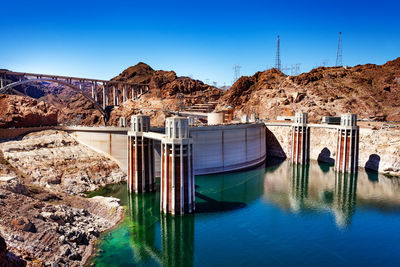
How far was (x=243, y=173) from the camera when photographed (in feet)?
162

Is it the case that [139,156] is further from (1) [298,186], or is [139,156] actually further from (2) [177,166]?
(1) [298,186]

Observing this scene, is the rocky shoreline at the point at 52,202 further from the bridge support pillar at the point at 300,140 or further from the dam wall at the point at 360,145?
the dam wall at the point at 360,145

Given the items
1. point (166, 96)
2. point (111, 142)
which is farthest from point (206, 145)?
point (166, 96)

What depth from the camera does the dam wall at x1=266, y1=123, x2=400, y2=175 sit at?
48.2 meters

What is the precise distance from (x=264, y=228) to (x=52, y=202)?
19.6 m

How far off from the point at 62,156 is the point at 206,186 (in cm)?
2007

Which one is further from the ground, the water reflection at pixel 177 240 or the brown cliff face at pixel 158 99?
the brown cliff face at pixel 158 99

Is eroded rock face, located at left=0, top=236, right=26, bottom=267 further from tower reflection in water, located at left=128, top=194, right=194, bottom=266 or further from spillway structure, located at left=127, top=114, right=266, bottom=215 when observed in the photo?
Result: spillway structure, located at left=127, top=114, right=266, bottom=215

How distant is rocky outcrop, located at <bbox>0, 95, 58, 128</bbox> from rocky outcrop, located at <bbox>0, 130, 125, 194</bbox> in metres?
3.10

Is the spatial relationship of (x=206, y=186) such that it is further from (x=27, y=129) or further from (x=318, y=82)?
(x=318, y=82)

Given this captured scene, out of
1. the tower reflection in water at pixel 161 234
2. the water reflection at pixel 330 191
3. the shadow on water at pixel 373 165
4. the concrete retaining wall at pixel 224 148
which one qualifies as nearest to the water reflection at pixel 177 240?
the tower reflection in water at pixel 161 234

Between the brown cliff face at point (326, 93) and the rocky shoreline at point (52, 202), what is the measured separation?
5433 centimetres

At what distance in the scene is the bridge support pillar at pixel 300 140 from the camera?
56631 millimetres

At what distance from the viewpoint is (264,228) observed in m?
27.9
